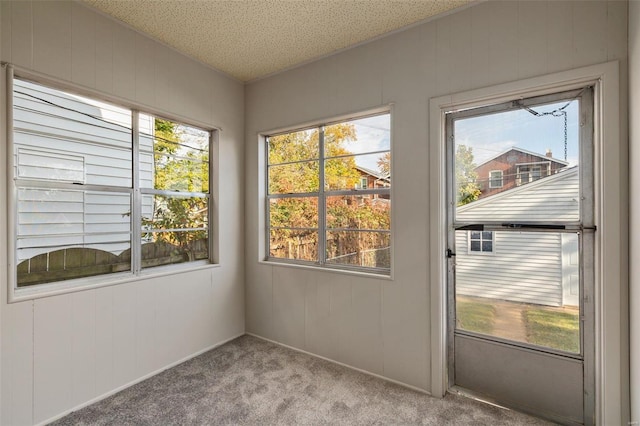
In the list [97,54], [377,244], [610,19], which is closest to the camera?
[610,19]

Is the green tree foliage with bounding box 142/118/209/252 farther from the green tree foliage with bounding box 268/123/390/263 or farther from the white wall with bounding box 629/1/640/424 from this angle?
the white wall with bounding box 629/1/640/424

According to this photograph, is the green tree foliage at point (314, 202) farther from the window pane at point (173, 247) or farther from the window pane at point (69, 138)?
the window pane at point (69, 138)

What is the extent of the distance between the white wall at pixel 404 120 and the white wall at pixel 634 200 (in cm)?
6

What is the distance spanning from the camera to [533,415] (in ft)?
6.50

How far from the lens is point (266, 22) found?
2.30 meters

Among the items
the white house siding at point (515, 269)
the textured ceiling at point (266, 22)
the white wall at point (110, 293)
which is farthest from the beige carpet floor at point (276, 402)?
the textured ceiling at point (266, 22)

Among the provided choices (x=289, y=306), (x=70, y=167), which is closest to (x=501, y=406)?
(x=289, y=306)

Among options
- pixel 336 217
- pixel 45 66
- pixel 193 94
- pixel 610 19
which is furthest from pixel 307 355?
pixel 610 19

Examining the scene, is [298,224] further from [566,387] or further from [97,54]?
[566,387]

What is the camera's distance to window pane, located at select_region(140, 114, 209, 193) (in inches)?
102

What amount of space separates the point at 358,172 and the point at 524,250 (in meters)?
1.39

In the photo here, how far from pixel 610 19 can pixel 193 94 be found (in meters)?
3.09

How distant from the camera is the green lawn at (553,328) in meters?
1.91

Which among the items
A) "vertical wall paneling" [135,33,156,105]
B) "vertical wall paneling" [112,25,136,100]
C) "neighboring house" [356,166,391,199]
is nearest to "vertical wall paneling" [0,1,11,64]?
"vertical wall paneling" [112,25,136,100]
